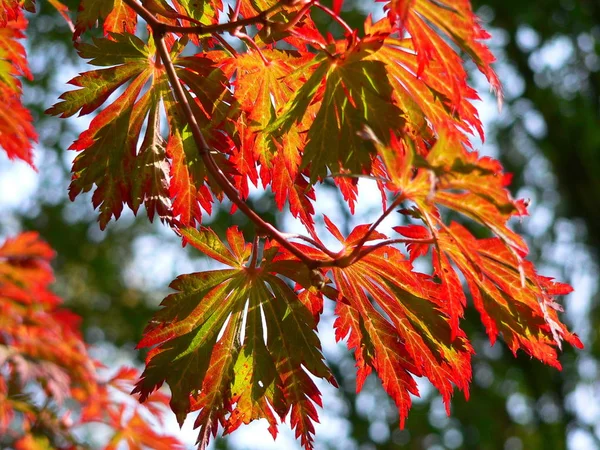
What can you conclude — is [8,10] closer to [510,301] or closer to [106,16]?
[106,16]

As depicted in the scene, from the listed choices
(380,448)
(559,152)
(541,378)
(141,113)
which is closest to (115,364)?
(380,448)

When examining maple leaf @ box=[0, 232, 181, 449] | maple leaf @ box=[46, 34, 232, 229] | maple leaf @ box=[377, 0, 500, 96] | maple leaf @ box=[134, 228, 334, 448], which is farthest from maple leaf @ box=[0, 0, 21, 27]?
maple leaf @ box=[0, 232, 181, 449]

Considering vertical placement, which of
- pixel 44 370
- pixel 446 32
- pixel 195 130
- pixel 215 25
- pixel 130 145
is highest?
pixel 446 32

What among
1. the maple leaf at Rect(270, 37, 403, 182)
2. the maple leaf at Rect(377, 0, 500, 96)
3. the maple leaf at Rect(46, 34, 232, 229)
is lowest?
the maple leaf at Rect(46, 34, 232, 229)

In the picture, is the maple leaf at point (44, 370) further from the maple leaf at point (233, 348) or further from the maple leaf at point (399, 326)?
the maple leaf at point (399, 326)

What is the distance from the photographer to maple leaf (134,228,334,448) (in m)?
1.00

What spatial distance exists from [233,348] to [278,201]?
224 millimetres

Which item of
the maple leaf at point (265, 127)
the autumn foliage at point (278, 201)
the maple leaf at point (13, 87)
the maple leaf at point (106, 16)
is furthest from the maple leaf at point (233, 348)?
the maple leaf at point (13, 87)

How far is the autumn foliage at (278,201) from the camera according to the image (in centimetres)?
92

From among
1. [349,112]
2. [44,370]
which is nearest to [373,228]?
[349,112]

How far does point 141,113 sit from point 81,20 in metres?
0.15

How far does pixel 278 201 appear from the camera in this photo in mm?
1089

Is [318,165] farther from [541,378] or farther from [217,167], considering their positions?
[541,378]

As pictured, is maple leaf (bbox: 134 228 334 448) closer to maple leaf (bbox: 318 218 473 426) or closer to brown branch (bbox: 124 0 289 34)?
maple leaf (bbox: 318 218 473 426)
